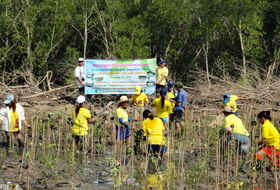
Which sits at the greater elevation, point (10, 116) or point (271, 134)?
point (10, 116)

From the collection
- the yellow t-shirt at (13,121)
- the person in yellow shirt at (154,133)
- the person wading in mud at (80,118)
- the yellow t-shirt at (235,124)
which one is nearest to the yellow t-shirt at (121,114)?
the person wading in mud at (80,118)

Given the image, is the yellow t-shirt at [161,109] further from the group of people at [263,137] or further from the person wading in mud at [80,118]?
the group of people at [263,137]

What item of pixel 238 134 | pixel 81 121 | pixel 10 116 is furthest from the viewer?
pixel 10 116

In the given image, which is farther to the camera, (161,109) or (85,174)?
(161,109)

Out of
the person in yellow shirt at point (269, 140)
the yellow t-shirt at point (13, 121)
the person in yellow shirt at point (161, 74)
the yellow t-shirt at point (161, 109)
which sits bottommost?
the person in yellow shirt at point (269, 140)

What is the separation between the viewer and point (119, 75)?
54.4 ft

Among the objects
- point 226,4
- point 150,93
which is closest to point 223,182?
point 150,93

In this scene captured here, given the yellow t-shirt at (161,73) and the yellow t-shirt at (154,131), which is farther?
the yellow t-shirt at (161,73)

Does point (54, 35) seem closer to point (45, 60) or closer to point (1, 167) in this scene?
point (45, 60)

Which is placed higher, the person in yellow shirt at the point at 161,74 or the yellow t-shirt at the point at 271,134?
the person in yellow shirt at the point at 161,74

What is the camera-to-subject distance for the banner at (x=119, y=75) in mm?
16266

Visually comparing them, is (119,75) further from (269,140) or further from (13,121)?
(269,140)

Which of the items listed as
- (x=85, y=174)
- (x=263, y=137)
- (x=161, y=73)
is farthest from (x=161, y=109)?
(x=161, y=73)

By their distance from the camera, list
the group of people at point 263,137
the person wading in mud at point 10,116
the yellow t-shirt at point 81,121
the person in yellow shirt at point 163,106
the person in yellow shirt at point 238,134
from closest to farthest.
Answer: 1. the group of people at point 263,137
2. the person in yellow shirt at point 238,134
3. the yellow t-shirt at point 81,121
4. the person wading in mud at point 10,116
5. the person in yellow shirt at point 163,106
